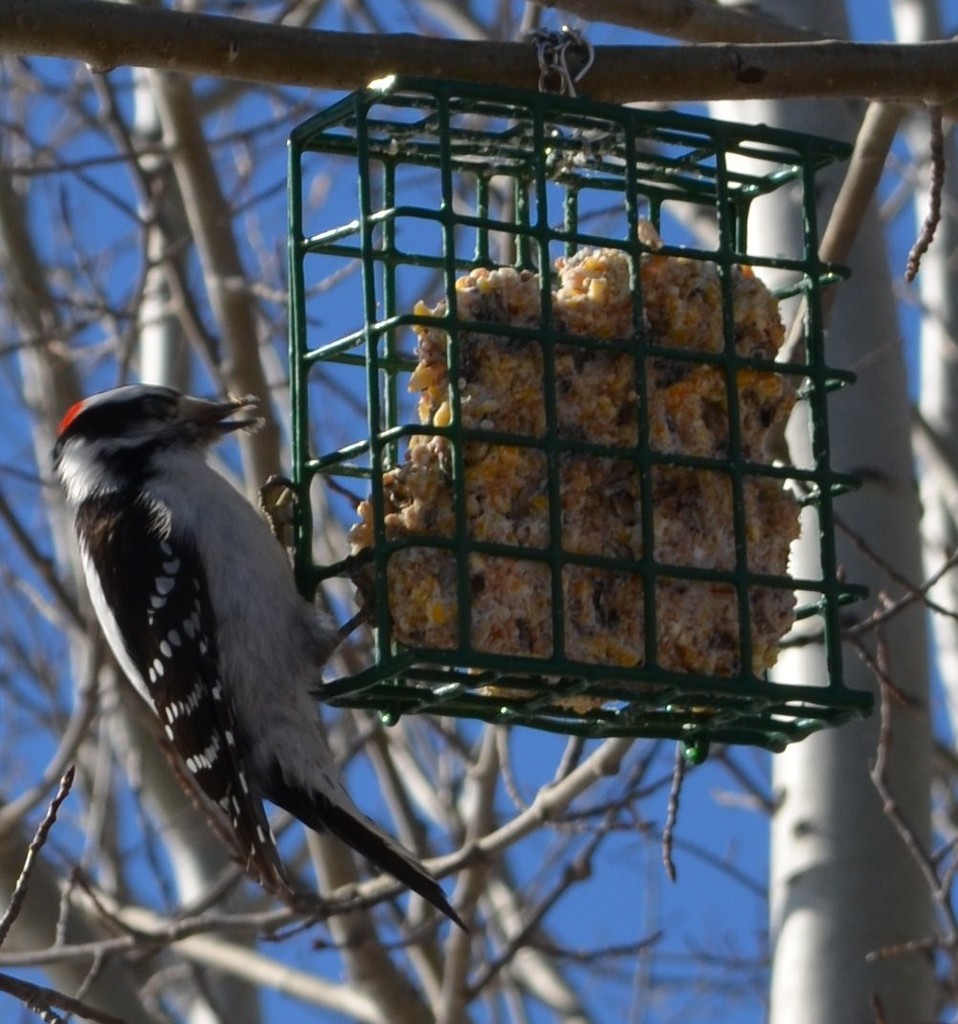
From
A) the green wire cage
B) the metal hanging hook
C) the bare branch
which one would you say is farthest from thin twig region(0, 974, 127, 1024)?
the bare branch

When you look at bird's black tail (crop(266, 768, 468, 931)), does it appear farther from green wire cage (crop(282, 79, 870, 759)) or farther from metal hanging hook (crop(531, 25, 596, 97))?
metal hanging hook (crop(531, 25, 596, 97))

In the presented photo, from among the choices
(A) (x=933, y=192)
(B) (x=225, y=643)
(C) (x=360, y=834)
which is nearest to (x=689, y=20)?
(A) (x=933, y=192)

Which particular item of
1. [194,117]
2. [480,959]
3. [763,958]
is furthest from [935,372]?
[194,117]

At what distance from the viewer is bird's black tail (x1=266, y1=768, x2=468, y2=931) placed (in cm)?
385

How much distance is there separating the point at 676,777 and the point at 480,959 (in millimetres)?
2672

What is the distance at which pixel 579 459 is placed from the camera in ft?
11.4

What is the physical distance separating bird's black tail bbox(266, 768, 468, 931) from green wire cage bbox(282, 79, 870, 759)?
363 mm

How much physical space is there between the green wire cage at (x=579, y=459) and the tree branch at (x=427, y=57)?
66mm

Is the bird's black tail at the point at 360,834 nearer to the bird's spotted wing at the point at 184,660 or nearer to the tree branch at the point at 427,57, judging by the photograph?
the bird's spotted wing at the point at 184,660

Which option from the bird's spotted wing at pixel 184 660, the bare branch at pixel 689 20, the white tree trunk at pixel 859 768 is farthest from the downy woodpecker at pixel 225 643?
the bare branch at pixel 689 20

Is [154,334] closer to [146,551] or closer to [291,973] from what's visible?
[291,973]

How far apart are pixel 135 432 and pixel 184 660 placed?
629mm

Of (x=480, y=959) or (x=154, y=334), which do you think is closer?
(x=480, y=959)

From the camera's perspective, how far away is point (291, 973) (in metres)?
5.81
